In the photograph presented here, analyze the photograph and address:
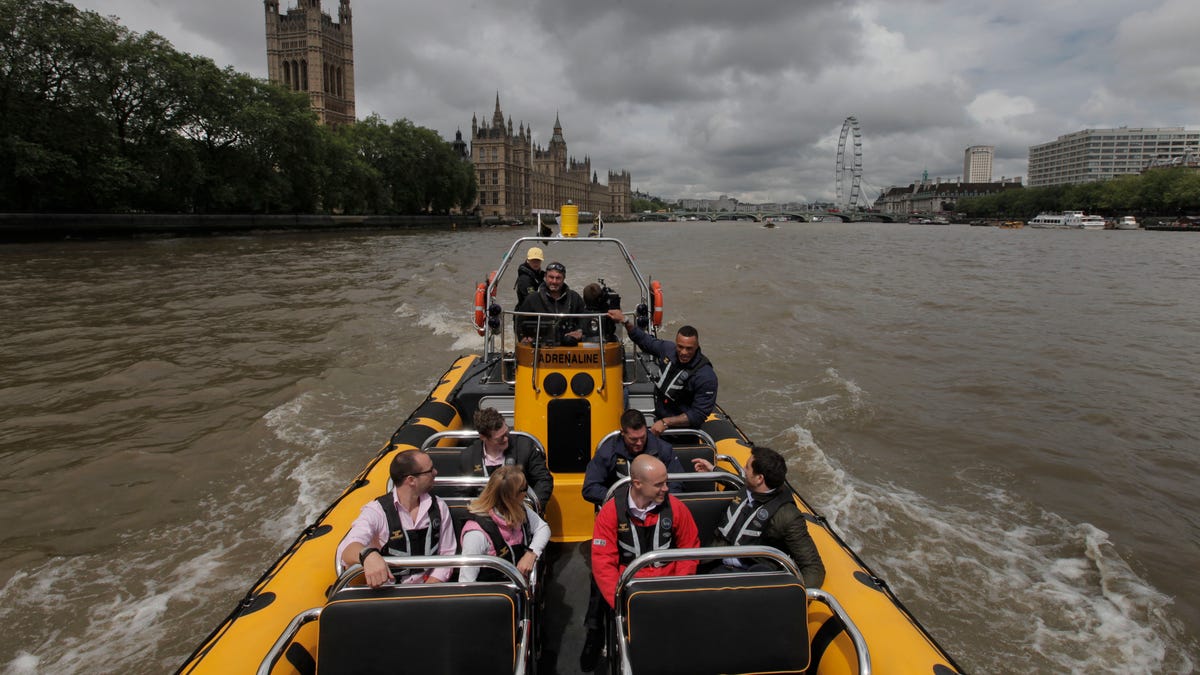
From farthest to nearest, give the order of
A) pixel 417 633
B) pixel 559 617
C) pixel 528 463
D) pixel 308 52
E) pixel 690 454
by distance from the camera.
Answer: pixel 308 52 → pixel 690 454 → pixel 528 463 → pixel 559 617 → pixel 417 633

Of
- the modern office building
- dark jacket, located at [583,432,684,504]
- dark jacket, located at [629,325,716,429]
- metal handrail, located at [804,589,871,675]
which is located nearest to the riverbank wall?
dark jacket, located at [629,325,716,429]

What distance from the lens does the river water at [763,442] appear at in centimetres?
445

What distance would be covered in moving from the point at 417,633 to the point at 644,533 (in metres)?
1.12

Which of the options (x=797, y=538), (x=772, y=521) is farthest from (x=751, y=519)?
(x=797, y=538)

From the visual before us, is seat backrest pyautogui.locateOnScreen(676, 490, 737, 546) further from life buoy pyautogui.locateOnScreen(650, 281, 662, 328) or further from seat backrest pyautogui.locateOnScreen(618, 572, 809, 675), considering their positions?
life buoy pyautogui.locateOnScreen(650, 281, 662, 328)

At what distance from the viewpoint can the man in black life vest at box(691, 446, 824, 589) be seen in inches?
118

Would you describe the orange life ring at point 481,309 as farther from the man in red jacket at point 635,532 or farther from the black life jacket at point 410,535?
the man in red jacket at point 635,532

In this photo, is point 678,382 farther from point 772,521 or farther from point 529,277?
point 529,277

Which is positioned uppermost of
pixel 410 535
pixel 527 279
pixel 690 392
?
pixel 527 279

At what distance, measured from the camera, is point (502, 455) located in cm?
376

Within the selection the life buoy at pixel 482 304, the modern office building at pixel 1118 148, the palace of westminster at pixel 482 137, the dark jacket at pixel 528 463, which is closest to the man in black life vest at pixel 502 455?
the dark jacket at pixel 528 463

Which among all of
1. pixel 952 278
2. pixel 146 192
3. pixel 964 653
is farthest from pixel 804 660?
pixel 146 192

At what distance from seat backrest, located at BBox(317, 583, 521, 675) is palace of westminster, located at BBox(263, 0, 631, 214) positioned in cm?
6031

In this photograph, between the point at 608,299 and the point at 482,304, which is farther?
the point at 608,299
